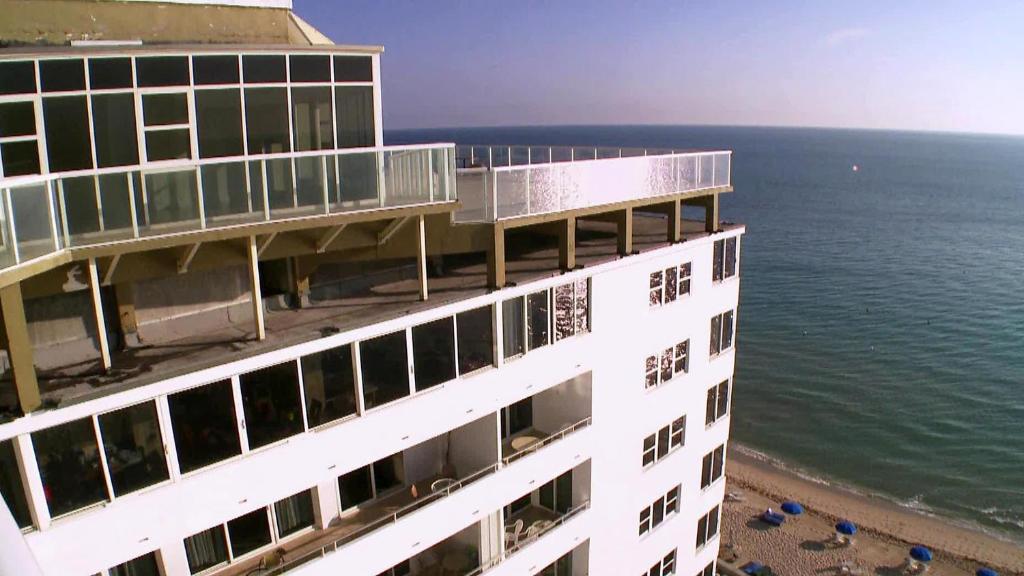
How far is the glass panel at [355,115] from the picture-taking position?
15.5 m

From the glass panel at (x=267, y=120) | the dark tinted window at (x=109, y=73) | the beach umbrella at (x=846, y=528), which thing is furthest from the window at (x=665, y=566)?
the beach umbrella at (x=846, y=528)

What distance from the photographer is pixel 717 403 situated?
75.9 ft

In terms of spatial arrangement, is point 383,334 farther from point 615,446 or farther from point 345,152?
point 615,446

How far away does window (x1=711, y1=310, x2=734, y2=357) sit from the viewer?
73.4ft

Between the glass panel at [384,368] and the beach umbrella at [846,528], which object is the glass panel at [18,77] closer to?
the glass panel at [384,368]

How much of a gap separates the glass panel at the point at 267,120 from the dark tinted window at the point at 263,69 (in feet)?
0.68

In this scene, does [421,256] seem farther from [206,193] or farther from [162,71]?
[162,71]

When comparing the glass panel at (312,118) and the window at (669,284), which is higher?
the glass panel at (312,118)

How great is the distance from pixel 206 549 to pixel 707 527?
16462 millimetres

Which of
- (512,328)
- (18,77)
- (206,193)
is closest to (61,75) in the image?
(18,77)

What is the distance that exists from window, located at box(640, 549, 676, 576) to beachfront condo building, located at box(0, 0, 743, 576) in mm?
1954

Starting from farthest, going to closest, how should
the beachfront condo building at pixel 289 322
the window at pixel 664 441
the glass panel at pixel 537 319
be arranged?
the window at pixel 664 441, the glass panel at pixel 537 319, the beachfront condo building at pixel 289 322

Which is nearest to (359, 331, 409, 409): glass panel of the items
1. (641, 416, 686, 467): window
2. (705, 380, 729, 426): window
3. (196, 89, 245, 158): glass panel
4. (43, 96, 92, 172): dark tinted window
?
(196, 89, 245, 158): glass panel

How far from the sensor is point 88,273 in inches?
464
